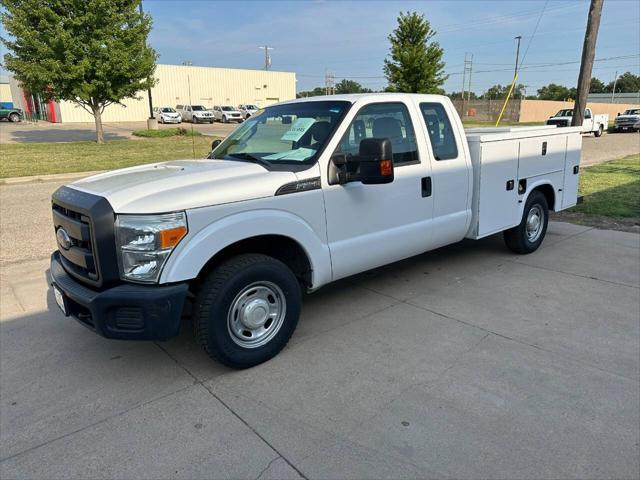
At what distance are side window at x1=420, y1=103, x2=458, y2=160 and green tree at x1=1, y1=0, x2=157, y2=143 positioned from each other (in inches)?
697

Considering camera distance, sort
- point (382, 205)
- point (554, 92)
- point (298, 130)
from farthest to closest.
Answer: point (554, 92)
point (382, 205)
point (298, 130)

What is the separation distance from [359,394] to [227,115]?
154 ft

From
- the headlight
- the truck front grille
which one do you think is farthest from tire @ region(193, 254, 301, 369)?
the truck front grille

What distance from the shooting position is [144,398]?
3258mm

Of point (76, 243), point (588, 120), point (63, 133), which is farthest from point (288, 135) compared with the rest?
point (63, 133)

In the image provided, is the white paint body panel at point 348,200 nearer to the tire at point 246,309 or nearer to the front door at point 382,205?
the front door at point 382,205

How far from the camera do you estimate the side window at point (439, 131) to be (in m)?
4.72

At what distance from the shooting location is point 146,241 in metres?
3.00

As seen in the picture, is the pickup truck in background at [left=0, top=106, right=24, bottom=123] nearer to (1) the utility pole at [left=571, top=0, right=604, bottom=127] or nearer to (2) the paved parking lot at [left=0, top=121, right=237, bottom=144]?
(2) the paved parking lot at [left=0, top=121, right=237, bottom=144]

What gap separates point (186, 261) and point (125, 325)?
554 millimetres

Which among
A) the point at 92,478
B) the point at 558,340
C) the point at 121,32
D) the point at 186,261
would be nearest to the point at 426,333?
the point at 558,340

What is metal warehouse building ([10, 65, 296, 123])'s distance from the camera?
51.3 metres

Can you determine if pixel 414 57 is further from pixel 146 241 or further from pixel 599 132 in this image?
pixel 146 241

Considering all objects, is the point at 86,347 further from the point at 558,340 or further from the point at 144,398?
the point at 558,340
